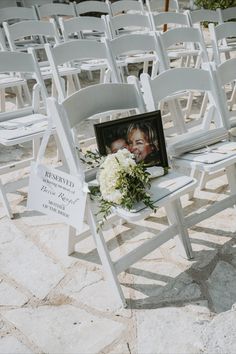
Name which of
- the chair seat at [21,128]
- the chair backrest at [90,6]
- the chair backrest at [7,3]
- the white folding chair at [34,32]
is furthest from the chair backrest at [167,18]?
the chair backrest at [7,3]

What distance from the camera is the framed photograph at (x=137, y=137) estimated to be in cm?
201

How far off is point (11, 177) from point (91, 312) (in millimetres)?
1889

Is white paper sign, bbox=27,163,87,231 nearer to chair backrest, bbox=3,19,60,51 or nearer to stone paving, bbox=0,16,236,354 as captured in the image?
stone paving, bbox=0,16,236,354

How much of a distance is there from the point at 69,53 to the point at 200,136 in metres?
1.27

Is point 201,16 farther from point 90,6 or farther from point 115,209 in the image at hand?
point 115,209

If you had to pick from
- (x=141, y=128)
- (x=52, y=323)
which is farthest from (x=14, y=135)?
(x=52, y=323)

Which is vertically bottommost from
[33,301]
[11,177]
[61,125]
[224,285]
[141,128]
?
[224,285]

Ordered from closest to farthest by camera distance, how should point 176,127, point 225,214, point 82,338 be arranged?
point 82,338, point 225,214, point 176,127

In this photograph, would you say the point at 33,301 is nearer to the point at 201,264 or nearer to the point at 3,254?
the point at 3,254

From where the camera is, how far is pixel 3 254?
255cm

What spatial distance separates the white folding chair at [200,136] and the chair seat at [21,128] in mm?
855

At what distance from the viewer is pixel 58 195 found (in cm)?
190

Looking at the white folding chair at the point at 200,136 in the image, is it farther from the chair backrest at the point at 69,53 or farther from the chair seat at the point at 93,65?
the chair seat at the point at 93,65

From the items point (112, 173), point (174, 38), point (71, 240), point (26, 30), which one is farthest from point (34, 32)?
point (112, 173)
